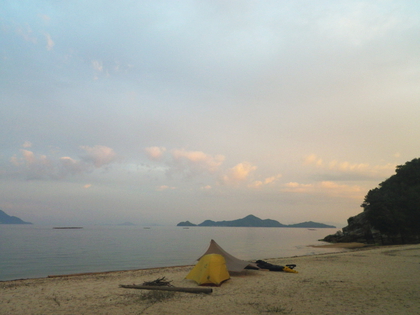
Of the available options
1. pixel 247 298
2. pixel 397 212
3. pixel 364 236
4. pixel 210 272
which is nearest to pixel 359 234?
pixel 364 236

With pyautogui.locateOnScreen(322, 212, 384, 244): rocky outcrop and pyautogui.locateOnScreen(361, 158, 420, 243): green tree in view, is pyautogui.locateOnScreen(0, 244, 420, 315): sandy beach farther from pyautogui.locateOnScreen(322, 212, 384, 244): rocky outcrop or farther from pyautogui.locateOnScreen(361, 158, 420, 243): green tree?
pyautogui.locateOnScreen(322, 212, 384, 244): rocky outcrop

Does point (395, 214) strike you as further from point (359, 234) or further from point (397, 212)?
point (359, 234)

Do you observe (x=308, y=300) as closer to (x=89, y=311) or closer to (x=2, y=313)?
(x=89, y=311)

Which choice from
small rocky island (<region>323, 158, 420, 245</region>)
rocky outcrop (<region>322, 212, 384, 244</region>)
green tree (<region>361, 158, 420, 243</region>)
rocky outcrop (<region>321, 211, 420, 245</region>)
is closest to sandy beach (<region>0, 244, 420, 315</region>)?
green tree (<region>361, 158, 420, 243</region>)

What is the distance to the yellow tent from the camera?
1332cm

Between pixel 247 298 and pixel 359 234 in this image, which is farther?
pixel 359 234

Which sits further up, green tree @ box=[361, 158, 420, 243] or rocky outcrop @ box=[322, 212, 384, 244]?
green tree @ box=[361, 158, 420, 243]

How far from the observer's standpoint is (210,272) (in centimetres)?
1347

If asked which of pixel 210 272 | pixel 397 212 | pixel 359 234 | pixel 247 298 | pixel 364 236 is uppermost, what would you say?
pixel 397 212

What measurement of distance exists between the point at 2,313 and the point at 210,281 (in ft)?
26.2

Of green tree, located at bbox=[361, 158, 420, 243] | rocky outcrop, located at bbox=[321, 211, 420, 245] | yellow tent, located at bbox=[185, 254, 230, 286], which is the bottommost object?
rocky outcrop, located at bbox=[321, 211, 420, 245]

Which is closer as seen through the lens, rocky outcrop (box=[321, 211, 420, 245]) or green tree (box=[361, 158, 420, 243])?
green tree (box=[361, 158, 420, 243])

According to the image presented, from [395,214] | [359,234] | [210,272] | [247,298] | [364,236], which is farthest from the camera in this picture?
[359,234]

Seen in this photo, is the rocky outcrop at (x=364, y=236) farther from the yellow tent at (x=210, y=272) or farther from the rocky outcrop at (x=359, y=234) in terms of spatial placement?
the yellow tent at (x=210, y=272)
